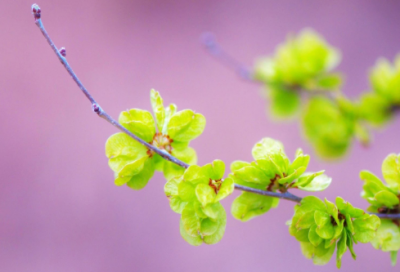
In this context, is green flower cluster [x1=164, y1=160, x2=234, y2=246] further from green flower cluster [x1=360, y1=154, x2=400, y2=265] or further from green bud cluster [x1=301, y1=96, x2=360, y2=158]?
green bud cluster [x1=301, y1=96, x2=360, y2=158]

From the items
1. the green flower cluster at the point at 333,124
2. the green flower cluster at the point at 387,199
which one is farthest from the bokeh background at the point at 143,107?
the green flower cluster at the point at 387,199

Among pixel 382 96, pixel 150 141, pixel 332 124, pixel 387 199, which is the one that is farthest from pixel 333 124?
pixel 150 141

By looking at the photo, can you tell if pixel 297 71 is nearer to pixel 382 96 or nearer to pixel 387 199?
pixel 382 96

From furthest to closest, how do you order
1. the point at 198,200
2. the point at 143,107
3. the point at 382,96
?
the point at 143,107, the point at 382,96, the point at 198,200

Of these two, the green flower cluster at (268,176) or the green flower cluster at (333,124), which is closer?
the green flower cluster at (268,176)

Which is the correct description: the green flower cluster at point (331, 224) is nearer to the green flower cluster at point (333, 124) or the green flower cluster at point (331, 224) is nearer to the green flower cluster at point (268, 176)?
the green flower cluster at point (268, 176)

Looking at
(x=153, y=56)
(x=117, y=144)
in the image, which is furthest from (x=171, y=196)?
(x=153, y=56)
